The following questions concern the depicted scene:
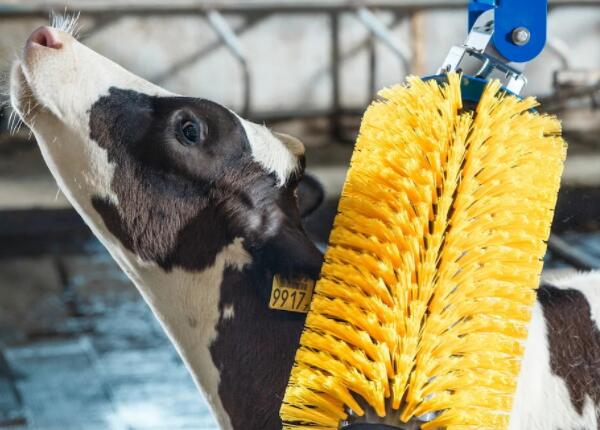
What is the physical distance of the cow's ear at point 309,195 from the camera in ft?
5.77

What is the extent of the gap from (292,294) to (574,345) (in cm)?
37

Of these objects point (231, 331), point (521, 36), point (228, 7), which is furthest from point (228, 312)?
point (228, 7)

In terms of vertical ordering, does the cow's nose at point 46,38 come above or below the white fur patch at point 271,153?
above

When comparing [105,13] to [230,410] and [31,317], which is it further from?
[230,410]

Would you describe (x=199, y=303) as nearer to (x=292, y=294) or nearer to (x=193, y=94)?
(x=292, y=294)

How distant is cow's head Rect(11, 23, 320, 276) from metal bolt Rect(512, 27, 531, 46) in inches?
13.2

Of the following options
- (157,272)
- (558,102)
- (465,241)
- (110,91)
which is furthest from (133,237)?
(558,102)

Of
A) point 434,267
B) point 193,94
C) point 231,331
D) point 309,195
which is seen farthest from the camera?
point 193,94

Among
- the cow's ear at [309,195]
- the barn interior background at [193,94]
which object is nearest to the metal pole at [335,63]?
the barn interior background at [193,94]

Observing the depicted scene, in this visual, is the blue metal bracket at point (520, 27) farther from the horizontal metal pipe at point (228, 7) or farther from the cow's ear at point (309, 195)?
the horizontal metal pipe at point (228, 7)

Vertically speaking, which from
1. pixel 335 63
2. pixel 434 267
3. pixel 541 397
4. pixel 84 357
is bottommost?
pixel 84 357

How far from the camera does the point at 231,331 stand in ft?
5.17

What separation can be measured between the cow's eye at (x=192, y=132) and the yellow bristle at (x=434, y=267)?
24cm

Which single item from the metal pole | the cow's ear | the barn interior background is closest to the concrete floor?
the barn interior background
